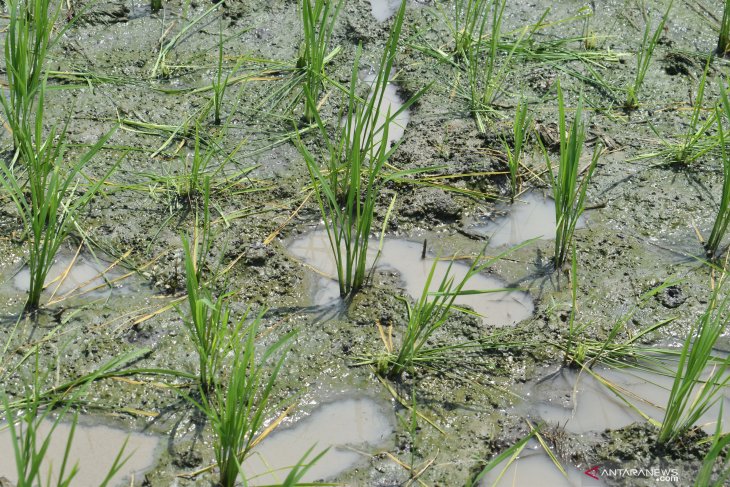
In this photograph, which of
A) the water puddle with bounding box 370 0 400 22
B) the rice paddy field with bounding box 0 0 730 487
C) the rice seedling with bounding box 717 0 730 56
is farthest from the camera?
the water puddle with bounding box 370 0 400 22

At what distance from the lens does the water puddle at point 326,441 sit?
221cm

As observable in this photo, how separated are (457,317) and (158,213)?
109 centimetres

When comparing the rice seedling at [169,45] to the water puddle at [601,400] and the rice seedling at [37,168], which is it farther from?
the water puddle at [601,400]

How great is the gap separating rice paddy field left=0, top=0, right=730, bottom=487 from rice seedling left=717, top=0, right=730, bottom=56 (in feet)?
0.04

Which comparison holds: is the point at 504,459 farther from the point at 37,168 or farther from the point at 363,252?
the point at 37,168

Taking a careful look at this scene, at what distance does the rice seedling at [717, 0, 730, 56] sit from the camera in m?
3.76

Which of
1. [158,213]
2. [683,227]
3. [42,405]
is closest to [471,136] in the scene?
[683,227]

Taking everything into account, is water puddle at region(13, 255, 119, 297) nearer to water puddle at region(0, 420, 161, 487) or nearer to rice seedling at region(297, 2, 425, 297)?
water puddle at region(0, 420, 161, 487)

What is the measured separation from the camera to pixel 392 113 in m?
3.48

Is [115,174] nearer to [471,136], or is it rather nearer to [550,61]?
[471,136]

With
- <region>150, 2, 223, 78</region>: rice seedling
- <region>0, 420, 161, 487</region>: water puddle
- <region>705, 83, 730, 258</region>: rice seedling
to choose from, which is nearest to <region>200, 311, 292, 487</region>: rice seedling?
<region>0, 420, 161, 487</region>: water puddle

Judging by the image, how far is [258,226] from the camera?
9.66ft

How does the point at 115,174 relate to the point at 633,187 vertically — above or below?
below

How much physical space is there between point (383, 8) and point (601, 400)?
7.54 feet
